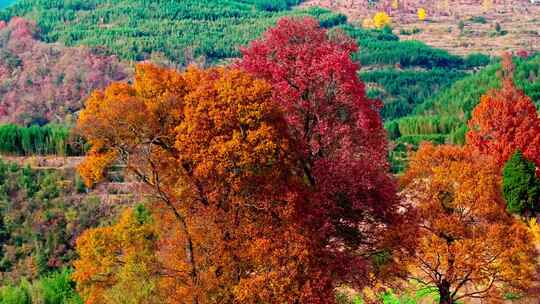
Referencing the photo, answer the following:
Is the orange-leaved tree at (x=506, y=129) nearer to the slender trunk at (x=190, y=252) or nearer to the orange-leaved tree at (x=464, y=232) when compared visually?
the orange-leaved tree at (x=464, y=232)

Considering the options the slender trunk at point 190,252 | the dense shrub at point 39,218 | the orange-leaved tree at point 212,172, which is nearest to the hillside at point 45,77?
the dense shrub at point 39,218

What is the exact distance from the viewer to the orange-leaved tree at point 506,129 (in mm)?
48875

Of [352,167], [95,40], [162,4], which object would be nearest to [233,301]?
[352,167]

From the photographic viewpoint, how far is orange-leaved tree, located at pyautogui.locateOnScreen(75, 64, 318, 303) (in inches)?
883

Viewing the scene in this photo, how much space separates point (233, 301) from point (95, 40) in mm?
116751

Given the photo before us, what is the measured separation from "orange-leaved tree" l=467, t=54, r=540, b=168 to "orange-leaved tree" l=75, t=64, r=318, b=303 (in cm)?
2857

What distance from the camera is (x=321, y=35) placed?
27.2 meters

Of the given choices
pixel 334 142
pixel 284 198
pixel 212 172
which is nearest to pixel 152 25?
pixel 334 142

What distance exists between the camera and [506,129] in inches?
1951

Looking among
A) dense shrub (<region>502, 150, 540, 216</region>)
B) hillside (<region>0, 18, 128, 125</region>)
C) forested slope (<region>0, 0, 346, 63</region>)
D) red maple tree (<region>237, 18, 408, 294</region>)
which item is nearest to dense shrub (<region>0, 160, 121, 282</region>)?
dense shrub (<region>502, 150, 540, 216</region>)

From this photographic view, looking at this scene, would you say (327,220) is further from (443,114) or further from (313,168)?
(443,114)

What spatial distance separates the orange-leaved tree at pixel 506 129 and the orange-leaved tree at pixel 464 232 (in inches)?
585

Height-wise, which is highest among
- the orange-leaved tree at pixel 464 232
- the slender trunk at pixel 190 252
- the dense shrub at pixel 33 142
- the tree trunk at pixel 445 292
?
the slender trunk at pixel 190 252

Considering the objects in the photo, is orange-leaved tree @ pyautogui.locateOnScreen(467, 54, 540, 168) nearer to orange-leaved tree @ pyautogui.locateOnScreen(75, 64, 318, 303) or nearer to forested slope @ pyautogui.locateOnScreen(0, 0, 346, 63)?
orange-leaved tree @ pyautogui.locateOnScreen(75, 64, 318, 303)
